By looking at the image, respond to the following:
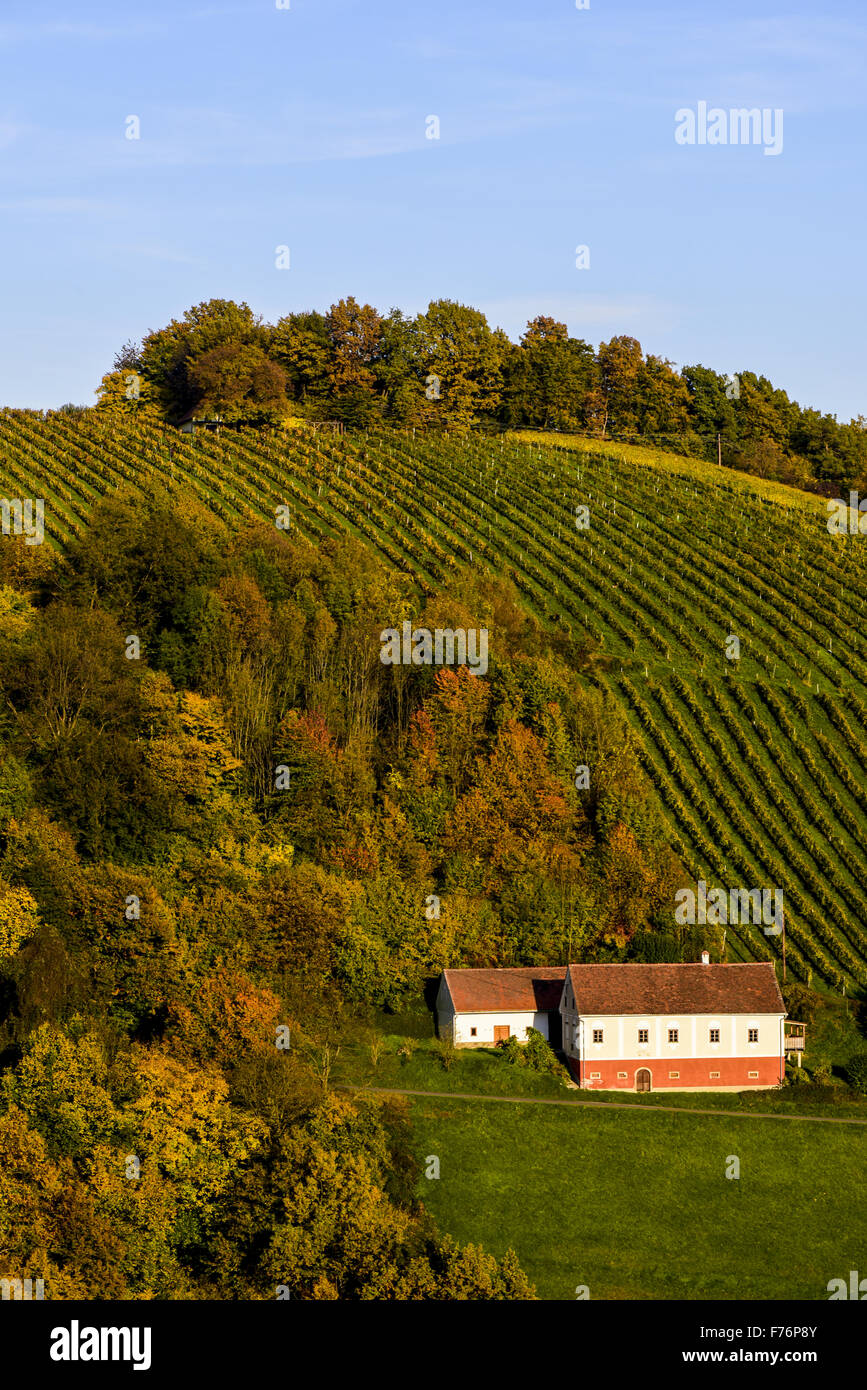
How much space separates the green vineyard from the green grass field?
13.5 m

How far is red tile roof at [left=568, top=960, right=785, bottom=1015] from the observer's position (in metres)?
70.1

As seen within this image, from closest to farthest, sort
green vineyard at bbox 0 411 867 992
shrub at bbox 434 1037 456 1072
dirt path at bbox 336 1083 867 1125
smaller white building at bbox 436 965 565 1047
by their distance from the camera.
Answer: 1. dirt path at bbox 336 1083 867 1125
2. shrub at bbox 434 1037 456 1072
3. smaller white building at bbox 436 965 565 1047
4. green vineyard at bbox 0 411 867 992

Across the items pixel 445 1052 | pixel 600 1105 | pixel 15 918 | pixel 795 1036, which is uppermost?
pixel 15 918

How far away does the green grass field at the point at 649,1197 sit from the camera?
56.1 meters

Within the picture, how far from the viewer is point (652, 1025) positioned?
229 ft

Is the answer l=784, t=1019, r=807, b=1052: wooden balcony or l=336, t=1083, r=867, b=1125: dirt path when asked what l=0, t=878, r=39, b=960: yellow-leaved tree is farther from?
l=784, t=1019, r=807, b=1052: wooden balcony

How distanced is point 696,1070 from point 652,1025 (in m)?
2.46

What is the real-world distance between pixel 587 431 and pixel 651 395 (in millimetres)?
8619

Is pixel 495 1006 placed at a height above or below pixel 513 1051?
above

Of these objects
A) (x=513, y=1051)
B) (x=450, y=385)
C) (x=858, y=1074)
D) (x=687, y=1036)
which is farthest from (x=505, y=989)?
(x=450, y=385)

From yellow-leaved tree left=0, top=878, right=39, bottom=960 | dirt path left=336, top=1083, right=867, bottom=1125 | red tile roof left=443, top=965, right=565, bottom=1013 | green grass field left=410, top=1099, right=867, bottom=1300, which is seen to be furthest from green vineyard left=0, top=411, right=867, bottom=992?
yellow-leaved tree left=0, top=878, right=39, bottom=960

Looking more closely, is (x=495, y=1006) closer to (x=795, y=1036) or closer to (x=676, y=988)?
(x=676, y=988)

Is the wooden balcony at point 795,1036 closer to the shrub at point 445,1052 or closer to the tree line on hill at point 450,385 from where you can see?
the shrub at point 445,1052
